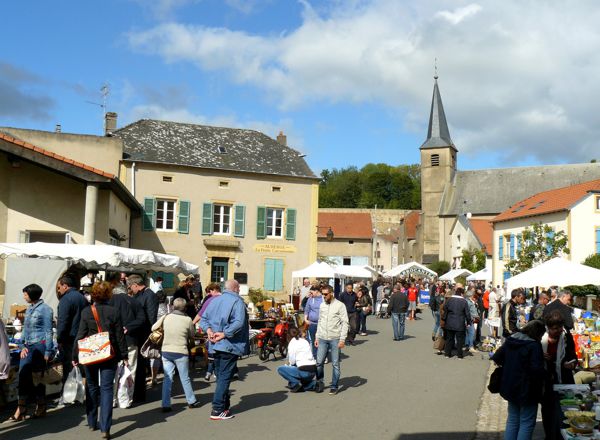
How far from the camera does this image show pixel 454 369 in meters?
13.7

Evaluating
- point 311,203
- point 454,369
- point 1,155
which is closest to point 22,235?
point 1,155

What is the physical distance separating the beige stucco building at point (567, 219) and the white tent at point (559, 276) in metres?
25.8

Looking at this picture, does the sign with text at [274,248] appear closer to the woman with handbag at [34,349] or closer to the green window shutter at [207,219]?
the green window shutter at [207,219]

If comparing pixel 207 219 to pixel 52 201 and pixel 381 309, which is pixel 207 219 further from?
pixel 52 201

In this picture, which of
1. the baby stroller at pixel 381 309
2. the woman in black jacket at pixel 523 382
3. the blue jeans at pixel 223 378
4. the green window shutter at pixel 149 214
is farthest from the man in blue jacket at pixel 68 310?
the green window shutter at pixel 149 214

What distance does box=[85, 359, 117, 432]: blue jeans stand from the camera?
7293 mm

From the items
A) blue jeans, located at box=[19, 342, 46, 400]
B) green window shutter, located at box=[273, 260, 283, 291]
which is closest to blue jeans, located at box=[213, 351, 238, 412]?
blue jeans, located at box=[19, 342, 46, 400]

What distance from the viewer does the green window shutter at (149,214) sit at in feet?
106

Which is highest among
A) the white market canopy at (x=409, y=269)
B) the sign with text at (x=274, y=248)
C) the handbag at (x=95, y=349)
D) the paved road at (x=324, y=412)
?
the sign with text at (x=274, y=248)

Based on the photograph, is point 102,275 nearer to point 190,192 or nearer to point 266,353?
point 266,353

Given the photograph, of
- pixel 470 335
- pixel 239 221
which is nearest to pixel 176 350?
pixel 470 335

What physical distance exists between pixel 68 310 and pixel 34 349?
646mm

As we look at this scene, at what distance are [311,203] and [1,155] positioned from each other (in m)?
Result: 18.9

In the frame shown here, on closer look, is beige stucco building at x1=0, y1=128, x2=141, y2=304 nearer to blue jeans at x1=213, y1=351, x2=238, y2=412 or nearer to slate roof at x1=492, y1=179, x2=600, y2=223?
blue jeans at x1=213, y1=351, x2=238, y2=412
